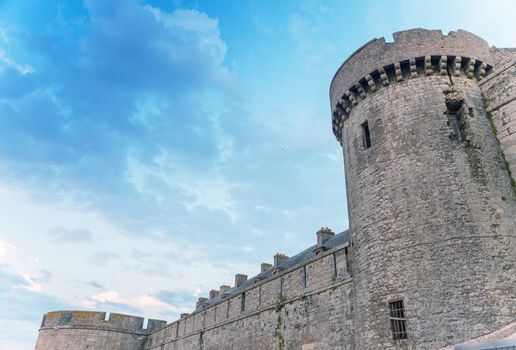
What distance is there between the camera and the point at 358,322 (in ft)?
36.9

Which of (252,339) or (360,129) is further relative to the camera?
(252,339)

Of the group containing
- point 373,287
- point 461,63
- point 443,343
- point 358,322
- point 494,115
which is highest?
point 461,63

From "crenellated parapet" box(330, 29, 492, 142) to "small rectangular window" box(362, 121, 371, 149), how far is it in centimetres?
92

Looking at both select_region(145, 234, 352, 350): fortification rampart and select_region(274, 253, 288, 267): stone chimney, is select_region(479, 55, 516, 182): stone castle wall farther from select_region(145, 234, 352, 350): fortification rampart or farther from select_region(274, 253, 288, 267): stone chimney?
select_region(274, 253, 288, 267): stone chimney

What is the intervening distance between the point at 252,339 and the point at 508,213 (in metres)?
11.5

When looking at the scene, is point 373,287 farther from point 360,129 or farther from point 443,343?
point 360,129

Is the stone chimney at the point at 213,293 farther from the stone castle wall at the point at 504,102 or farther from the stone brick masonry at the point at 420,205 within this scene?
the stone castle wall at the point at 504,102

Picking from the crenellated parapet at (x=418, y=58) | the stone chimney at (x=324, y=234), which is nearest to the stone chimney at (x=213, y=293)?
the stone chimney at (x=324, y=234)

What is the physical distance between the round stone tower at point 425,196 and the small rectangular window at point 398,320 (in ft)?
0.08

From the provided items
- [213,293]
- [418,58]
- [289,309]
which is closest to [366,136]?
[418,58]

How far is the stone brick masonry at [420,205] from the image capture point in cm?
943

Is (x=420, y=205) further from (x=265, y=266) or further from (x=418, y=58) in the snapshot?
(x=265, y=266)

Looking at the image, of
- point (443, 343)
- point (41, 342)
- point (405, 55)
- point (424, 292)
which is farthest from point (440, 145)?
point (41, 342)

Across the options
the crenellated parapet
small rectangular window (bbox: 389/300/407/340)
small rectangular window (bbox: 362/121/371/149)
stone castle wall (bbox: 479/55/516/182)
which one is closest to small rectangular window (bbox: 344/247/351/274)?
small rectangular window (bbox: 389/300/407/340)
